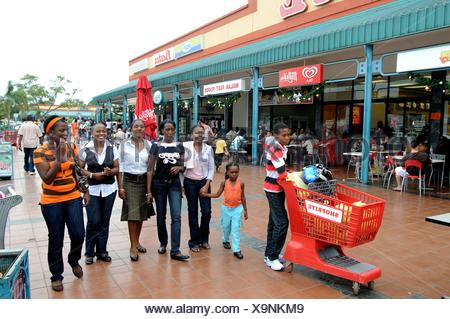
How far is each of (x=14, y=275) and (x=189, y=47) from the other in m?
23.7

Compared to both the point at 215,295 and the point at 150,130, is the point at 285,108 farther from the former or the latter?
the point at 215,295

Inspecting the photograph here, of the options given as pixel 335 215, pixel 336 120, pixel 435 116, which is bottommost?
pixel 335 215

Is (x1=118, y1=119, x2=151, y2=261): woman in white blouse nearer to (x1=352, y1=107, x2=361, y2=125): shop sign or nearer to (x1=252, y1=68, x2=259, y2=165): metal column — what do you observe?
(x1=252, y1=68, x2=259, y2=165): metal column

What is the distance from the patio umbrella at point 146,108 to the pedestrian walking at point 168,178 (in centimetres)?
218

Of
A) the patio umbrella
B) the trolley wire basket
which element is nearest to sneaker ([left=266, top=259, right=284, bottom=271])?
the trolley wire basket

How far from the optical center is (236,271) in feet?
14.0

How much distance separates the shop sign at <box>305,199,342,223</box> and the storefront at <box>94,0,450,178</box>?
5740 mm

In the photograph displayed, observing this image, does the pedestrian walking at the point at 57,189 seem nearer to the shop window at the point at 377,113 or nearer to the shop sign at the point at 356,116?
the shop window at the point at 377,113

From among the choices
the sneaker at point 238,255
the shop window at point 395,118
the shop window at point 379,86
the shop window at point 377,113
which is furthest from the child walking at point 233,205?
the shop window at point 377,113

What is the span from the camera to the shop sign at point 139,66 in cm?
3239

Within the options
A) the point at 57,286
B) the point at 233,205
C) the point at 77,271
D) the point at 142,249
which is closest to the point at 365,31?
the point at 233,205

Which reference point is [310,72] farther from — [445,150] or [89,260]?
[89,260]

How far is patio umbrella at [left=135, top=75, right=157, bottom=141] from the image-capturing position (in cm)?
679

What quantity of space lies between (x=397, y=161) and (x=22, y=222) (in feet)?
27.4
